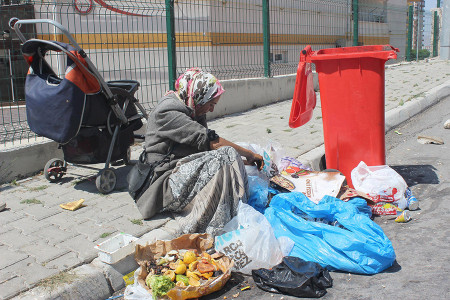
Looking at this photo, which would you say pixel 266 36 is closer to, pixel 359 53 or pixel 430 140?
pixel 430 140

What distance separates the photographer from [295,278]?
286 centimetres

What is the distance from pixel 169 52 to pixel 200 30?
3.64ft

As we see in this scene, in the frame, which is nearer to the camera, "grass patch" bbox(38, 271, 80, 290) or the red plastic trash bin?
"grass patch" bbox(38, 271, 80, 290)

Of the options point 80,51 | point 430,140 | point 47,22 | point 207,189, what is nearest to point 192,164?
point 207,189

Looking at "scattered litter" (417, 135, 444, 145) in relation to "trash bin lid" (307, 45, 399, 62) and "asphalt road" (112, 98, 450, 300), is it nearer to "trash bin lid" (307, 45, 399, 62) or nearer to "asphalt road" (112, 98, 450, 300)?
"asphalt road" (112, 98, 450, 300)

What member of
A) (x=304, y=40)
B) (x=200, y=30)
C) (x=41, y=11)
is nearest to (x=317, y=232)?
(x=41, y=11)

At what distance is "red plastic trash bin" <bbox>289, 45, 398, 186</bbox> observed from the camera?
432 cm

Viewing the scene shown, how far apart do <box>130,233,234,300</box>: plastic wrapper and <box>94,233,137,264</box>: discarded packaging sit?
0.09 metres

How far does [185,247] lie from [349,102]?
2243 mm

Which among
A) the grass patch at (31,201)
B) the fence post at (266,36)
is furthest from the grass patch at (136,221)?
the fence post at (266,36)

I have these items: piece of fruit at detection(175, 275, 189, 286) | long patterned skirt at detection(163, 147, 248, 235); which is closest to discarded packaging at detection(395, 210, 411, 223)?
long patterned skirt at detection(163, 147, 248, 235)

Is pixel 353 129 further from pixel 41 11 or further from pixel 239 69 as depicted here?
pixel 239 69

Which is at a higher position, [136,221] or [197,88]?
[197,88]

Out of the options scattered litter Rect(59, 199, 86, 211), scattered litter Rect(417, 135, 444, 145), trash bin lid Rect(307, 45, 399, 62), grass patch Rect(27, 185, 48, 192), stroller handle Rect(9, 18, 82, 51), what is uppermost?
stroller handle Rect(9, 18, 82, 51)
